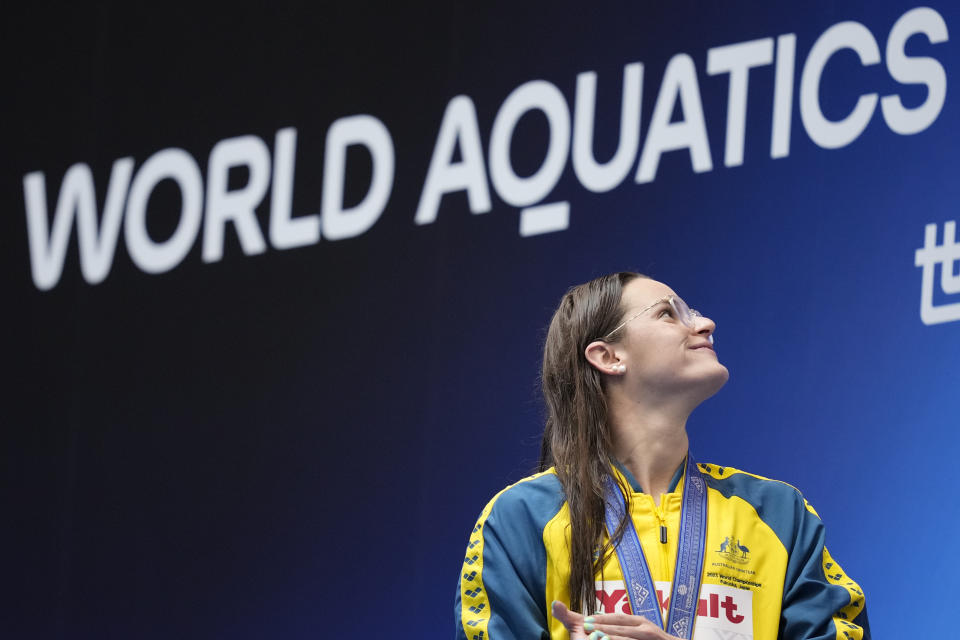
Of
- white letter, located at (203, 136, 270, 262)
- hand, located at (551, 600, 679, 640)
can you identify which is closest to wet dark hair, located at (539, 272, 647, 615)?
hand, located at (551, 600, 679, 640)

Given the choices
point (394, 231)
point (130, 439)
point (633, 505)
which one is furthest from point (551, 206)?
point (633, 505)

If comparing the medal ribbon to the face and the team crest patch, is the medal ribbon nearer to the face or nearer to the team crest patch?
the team crest patch

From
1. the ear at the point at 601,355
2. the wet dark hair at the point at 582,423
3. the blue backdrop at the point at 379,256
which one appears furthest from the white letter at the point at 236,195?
the ear at the point at 601,355

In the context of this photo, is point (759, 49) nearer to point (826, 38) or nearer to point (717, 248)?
point (826, 38)

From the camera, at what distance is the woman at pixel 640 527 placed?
2.15m

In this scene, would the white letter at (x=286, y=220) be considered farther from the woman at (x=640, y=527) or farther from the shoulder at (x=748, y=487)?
the shoulder at (x=748, y=487)

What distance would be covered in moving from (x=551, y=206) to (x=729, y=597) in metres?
1.92

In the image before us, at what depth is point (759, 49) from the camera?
379 centimetres

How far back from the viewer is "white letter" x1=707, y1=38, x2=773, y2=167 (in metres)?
3.77

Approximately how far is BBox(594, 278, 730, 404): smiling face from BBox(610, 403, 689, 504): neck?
5 centimetres

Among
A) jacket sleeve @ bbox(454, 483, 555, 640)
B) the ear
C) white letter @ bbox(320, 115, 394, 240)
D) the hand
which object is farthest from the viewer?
white letter @ bbox(320, 115, 394, 240)

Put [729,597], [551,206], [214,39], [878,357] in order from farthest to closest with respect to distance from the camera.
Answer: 1. [214,39]
2. [551,206]
3. [878,357]
4. [729,597]

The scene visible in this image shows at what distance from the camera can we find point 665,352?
2342 mm

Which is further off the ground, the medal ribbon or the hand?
the medal ribbon
